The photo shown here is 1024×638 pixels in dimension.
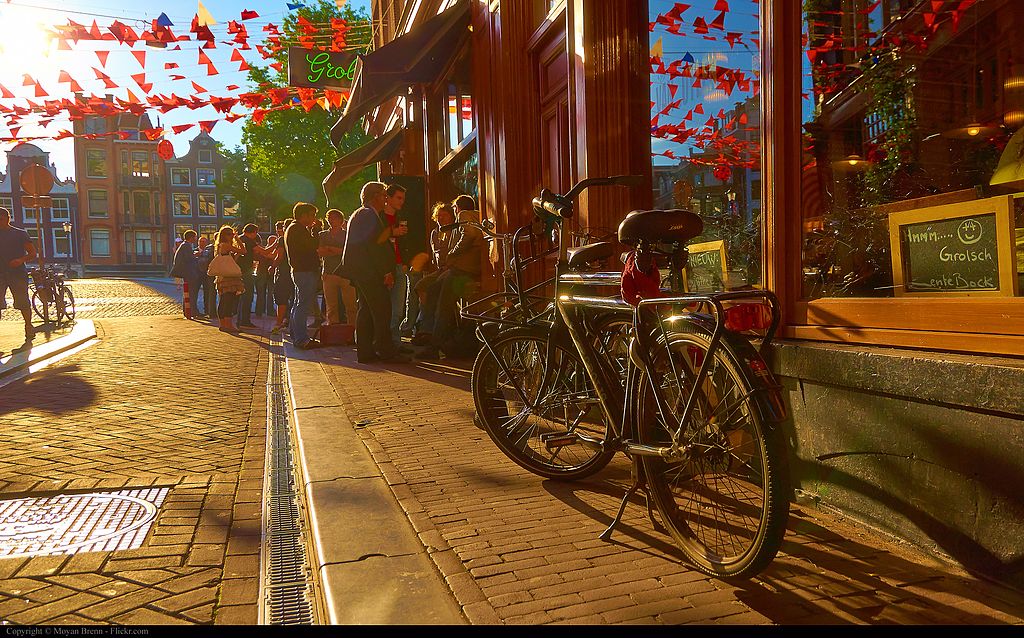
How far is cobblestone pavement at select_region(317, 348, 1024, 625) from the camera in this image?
2342 millimetres

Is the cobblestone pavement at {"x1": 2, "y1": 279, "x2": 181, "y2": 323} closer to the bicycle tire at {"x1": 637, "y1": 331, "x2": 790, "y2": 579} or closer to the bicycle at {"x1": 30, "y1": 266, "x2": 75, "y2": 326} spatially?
the bicycle at {"x1": 30, "y1": 266, "x2": 75, "y2": 326}

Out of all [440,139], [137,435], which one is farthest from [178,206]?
[137,435]

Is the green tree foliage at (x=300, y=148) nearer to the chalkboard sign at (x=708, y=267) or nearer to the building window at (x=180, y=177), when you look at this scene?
the chalkboard sign at (x=708, y=267)

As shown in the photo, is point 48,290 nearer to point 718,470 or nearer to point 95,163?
point 718,470

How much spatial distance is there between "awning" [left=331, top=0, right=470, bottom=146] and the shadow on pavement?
4836mm

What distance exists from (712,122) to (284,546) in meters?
3.27

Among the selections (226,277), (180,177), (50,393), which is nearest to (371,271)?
(50,393)

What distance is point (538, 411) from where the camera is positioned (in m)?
3.84

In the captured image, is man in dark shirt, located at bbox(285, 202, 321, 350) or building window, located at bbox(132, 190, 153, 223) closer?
man in dark shirt, located at bbox(285, 202, 321, 350)

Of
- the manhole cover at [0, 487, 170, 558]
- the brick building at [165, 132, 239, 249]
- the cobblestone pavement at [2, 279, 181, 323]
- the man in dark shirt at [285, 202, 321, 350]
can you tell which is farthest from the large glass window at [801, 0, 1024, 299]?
the brick building at [165, 132, 239, 249]

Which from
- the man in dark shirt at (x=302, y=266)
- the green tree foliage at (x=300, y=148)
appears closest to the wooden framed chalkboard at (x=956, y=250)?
the man in dark shirt at (x=302, y=266)

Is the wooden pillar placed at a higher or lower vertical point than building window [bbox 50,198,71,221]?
lower

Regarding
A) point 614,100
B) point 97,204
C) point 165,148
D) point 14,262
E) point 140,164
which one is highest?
point 140,164

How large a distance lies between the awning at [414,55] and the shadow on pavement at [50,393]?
190 inches
